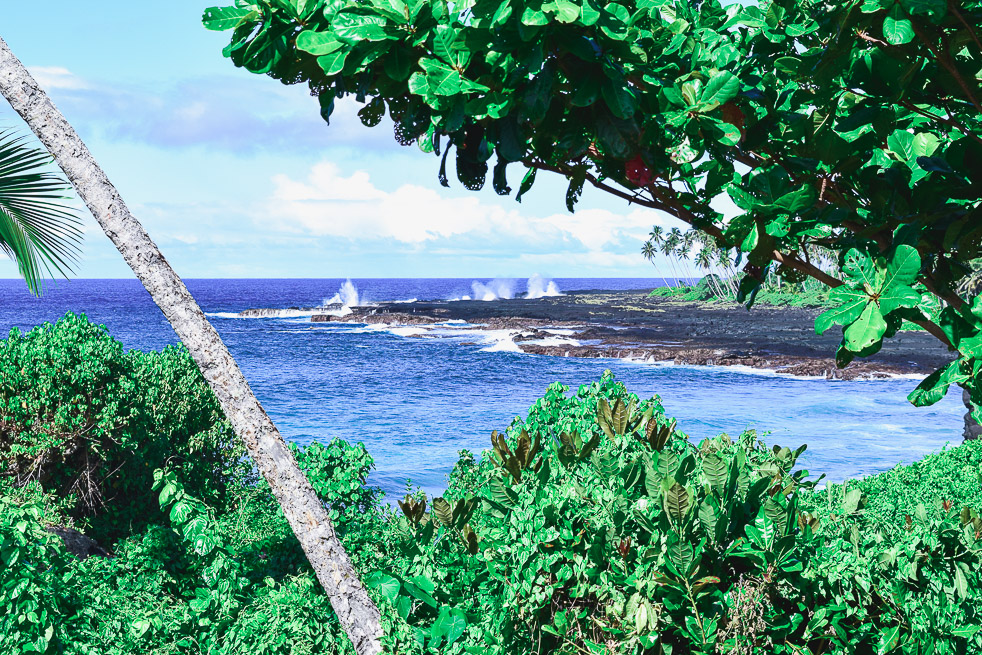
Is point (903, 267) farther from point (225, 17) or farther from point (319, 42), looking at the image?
point (225, 17)

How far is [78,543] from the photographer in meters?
7.71

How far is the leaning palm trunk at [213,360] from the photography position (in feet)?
14.3

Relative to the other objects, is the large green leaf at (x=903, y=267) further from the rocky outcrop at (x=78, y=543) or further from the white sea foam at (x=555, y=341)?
the white sea foam at (x=555, y=341)

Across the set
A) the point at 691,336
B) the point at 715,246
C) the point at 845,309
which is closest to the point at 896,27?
the point at 845,309

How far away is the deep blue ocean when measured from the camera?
18.9 metres

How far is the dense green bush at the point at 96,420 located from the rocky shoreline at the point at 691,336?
92.4 feet

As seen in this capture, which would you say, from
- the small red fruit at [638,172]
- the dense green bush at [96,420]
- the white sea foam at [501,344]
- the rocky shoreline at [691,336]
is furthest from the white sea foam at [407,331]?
the small red fruit at [638,172]

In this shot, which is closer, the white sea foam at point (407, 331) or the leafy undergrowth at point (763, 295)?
the white sea foam at point (407, 331)

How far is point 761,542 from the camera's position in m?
3.41

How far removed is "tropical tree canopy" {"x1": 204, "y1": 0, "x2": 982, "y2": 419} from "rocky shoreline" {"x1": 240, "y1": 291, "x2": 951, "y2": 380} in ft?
100

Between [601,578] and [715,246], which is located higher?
[715,246]

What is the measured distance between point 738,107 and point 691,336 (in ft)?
140

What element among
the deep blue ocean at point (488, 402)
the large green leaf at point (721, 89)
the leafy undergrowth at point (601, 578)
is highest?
the large green leaf at point (721, 89)

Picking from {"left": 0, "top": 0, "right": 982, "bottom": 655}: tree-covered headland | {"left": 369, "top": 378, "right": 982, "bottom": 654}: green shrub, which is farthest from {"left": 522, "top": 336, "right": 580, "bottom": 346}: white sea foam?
{"left": 369, "top": 378, "right": 982, "bottom": 654}: green shrub
